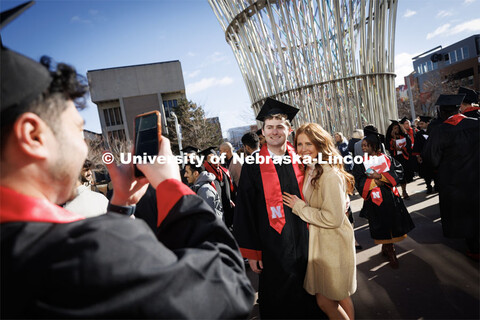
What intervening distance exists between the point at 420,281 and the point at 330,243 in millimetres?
1874

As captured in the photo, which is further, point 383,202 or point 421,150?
point 421,150

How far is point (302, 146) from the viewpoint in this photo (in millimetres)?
2518

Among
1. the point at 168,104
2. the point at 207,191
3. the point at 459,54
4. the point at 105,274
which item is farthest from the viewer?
the point at 459,54

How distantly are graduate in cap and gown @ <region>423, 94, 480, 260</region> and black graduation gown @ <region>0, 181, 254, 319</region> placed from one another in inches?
156

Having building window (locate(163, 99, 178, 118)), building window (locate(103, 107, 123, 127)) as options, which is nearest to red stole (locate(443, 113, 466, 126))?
building window (locate(163, 99, 178, 118))

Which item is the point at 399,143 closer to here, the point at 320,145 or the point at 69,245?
the point at 320,145

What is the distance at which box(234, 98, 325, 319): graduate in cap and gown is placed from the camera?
2217mm

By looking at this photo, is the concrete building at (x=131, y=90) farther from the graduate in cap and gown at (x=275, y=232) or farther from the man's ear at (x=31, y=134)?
the man's ear at (x=31, y=134)

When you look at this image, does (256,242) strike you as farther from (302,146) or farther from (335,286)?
(302,146)

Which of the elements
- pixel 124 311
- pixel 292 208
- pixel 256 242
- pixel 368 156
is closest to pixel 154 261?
pixel 124 311

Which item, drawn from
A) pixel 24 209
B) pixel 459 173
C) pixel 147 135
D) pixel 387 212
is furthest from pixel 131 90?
pixel 24 209

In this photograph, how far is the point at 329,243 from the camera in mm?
2182

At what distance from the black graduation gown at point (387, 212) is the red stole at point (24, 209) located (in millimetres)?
3861

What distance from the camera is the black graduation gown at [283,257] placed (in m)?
2.21
